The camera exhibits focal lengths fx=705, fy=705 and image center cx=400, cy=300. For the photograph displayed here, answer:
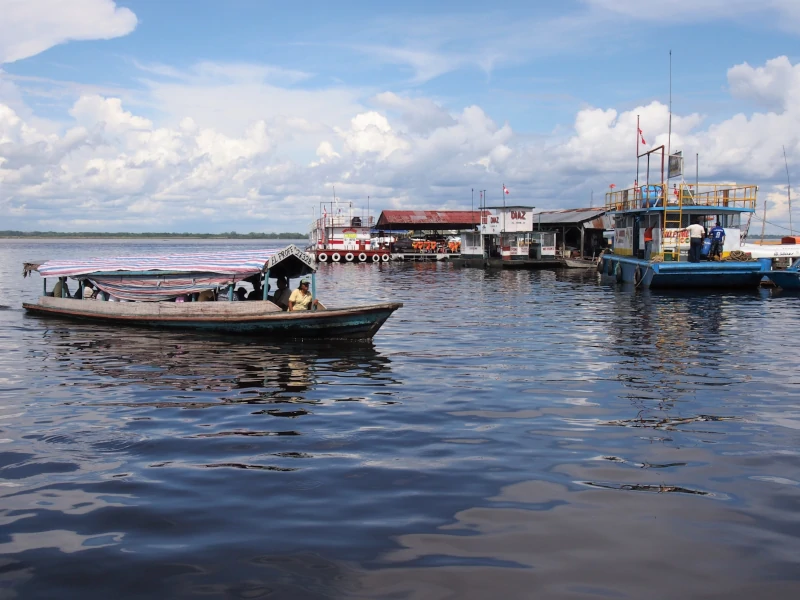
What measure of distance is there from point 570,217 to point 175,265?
47553mm

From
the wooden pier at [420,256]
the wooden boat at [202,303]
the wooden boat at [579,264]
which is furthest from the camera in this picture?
the wooden pier at [420,256]

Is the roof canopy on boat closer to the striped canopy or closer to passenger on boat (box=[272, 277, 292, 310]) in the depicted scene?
the striped canopy

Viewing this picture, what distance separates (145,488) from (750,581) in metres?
5.57

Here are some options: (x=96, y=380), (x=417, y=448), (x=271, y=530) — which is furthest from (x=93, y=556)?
(x=96, y=380)

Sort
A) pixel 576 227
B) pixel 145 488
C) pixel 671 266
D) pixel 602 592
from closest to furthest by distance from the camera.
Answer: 1. pixel 602 592
2. pixel 145 488
3. pixel 671 266
4. pixel 576 227

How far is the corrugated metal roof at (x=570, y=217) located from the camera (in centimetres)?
5894

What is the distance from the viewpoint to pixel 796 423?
966 centimetres

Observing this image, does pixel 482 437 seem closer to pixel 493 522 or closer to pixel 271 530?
pixel 493 522

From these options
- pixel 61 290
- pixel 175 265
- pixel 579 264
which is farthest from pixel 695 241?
pixel 61 290

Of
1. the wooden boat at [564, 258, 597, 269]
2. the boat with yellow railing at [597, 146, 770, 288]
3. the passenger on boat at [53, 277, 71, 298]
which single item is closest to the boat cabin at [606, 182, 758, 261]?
the boat with yellow railing at [597, 146, 770, 288]

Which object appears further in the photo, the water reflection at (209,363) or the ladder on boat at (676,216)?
the ladder on boat at (676,216)

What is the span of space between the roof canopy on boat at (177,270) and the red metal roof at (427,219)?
54.4 meters

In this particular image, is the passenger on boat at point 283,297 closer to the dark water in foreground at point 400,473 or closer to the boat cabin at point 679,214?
the dark water in foreground at point 400,473

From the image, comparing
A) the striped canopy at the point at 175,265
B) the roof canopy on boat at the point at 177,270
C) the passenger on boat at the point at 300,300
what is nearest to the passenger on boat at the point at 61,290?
the striped canopy at the point at 175,265
